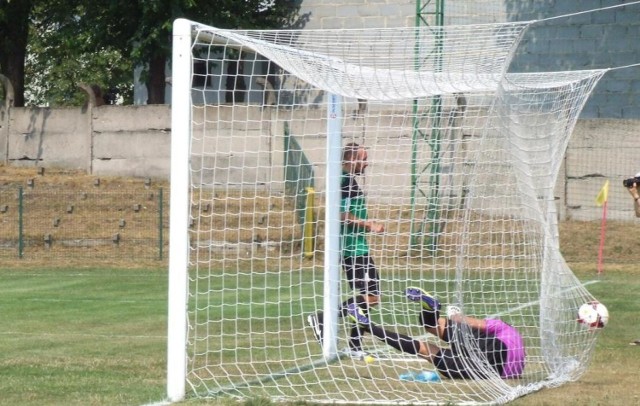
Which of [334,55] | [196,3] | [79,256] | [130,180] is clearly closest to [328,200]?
[334,55]

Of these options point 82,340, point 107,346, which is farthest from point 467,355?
point 82,340

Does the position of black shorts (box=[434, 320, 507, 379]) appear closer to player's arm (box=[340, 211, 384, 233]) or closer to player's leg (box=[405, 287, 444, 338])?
player's leg (box=[405, 287, 444, 338])

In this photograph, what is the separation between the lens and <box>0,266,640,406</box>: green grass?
932 centimetres

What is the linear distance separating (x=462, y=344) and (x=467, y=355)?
0.11 metres

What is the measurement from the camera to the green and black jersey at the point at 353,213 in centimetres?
1119

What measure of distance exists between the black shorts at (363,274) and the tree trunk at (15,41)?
25.4m

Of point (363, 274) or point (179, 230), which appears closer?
point (179, 230)

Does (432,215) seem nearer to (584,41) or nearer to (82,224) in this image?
(82,224)

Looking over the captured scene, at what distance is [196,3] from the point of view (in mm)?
33000

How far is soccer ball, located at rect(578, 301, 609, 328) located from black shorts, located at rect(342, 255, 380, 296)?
1812 mm

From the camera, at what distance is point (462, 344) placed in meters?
9.82

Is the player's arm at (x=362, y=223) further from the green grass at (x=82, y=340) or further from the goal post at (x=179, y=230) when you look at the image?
the goal post at (x=179, y=230)

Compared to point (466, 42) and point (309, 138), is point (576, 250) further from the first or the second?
point (466, 42)

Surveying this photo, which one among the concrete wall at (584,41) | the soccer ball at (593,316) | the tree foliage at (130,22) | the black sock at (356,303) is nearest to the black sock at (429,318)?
the black sock at (356,303)
